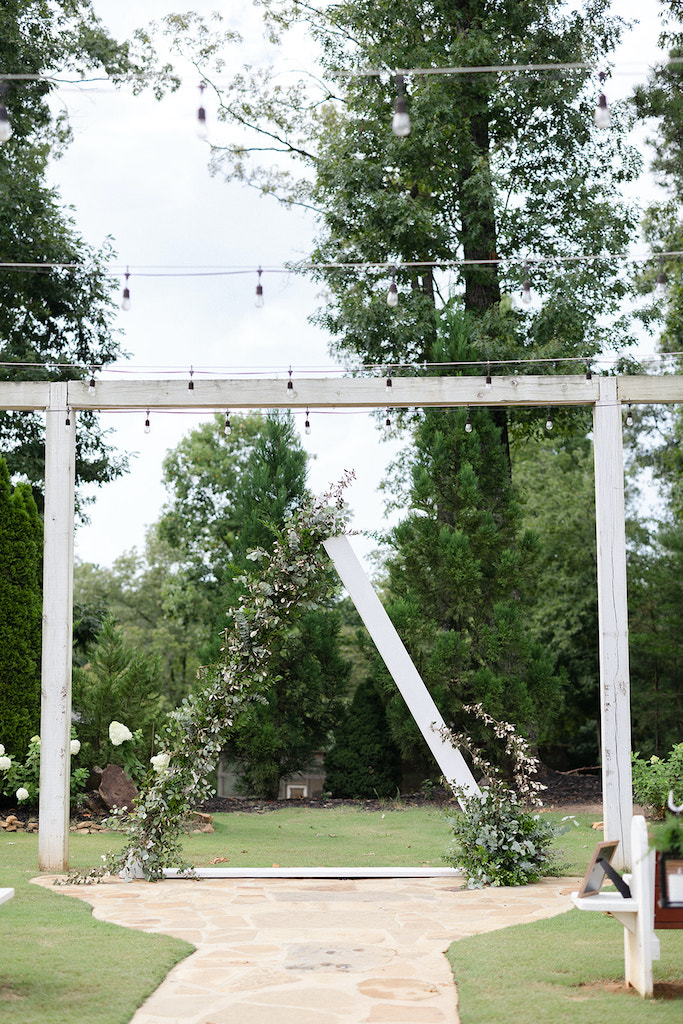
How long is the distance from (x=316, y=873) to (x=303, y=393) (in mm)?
3039

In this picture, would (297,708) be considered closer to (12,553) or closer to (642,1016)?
(12,553)

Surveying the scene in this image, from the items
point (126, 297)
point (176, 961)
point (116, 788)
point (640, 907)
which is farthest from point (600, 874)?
point (116, 788)

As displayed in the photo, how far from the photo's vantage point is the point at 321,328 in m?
12.6

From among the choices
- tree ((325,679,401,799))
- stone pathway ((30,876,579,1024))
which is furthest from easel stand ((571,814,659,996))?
tree ((325,679,401,799))

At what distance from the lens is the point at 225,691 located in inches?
238

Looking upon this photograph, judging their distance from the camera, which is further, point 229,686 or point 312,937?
point 229,686

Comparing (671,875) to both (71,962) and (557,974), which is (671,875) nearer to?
(557,974)

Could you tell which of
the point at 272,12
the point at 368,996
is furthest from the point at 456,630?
the point at 272,12

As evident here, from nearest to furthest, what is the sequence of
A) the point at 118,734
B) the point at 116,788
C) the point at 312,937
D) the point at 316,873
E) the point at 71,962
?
the point at 71,962 → the point at 312,937 → the point at 316,873 → the point at 118,734 → the point at 116,788

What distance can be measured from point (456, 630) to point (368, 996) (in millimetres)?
6913

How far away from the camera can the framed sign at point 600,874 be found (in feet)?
11.3

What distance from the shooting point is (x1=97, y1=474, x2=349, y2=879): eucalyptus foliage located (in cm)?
586

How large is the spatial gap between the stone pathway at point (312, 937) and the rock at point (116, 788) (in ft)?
8.24

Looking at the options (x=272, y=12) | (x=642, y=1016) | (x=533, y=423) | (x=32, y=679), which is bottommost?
(x=642, y=1016)
